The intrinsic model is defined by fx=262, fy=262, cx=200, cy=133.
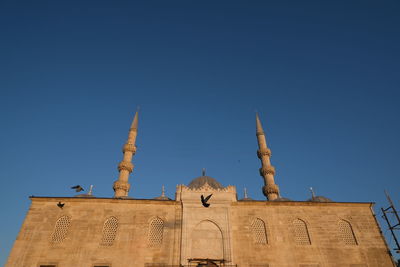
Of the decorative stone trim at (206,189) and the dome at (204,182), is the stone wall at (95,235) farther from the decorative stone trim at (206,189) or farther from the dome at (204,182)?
the dome at (204,182)

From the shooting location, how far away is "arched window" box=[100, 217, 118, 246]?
16812mm

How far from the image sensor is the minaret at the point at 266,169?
28.5 m

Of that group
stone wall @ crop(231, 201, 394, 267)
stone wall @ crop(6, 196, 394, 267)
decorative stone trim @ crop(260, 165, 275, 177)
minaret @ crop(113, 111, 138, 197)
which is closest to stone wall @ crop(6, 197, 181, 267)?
stone wall @ crop(6, 196, 394, 267)

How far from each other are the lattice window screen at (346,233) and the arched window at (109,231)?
1528cm

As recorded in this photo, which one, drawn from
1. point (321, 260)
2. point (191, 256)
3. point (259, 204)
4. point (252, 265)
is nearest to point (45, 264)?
point (191, 256)

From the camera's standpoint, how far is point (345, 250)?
17.1m

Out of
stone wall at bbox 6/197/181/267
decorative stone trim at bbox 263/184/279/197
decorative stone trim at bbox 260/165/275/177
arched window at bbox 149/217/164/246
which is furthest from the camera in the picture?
decorative stone trim at bbox 260/165/275/177

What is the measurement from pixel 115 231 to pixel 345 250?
15.1 metres

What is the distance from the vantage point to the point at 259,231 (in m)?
17.7

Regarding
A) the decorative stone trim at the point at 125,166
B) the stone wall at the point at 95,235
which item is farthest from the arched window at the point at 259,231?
the decorative stone trim at the point at 125,166

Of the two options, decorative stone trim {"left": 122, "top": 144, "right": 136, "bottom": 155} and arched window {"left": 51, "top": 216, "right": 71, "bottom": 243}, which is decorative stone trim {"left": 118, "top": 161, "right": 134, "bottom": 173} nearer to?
decorative stone trim {"left": 122, "top": 144, "right": 136, "bottom": 155}

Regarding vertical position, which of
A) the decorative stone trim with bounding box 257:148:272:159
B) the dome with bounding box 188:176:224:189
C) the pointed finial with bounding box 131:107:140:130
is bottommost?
the dome with bounding box 188:176:224:189

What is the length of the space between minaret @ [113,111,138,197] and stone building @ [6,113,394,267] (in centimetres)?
849

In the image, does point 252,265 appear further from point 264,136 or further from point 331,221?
point 264,136
